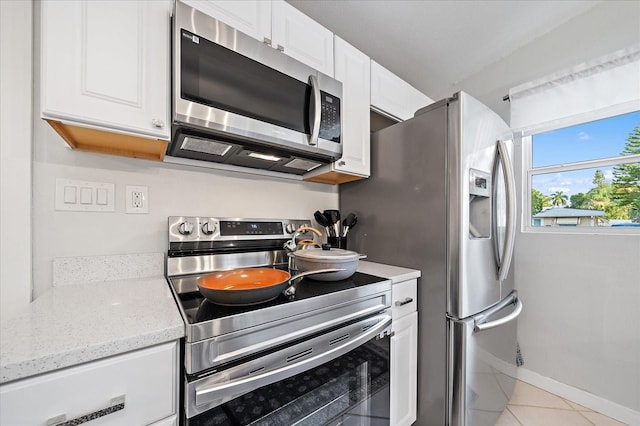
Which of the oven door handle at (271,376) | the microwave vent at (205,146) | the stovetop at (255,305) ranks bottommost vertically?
the oven door handle at (271,376)

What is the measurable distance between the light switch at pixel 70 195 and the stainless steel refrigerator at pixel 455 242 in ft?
4.98

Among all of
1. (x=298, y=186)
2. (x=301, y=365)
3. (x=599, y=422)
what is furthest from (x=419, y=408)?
(x=298, y=186)

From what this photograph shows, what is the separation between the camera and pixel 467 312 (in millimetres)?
1189

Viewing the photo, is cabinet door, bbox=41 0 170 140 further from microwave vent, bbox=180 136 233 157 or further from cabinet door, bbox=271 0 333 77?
cabinet door, bbox=271 0 333 77

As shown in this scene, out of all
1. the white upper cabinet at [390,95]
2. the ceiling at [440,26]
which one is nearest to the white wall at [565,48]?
the ceiling at [440,26]

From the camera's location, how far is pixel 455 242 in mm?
1183

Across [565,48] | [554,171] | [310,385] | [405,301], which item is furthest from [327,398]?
[565,48]

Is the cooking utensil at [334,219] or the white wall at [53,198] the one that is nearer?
the white wall at [53,198]

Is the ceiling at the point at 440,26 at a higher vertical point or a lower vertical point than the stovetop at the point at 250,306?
higher

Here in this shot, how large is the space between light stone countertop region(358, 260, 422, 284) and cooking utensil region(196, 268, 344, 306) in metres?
0.28

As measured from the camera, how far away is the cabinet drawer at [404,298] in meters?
1.20

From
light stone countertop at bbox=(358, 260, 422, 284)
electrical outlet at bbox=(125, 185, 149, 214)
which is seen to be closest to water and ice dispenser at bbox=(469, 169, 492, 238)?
light stone countertop at bbox=(358, 260, 422, 284)

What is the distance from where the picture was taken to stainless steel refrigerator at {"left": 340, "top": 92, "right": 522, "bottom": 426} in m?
1.18

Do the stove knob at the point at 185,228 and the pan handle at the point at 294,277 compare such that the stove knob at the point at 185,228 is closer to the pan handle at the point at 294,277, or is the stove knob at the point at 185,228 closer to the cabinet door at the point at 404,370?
the pan handle at the point at 294,277
